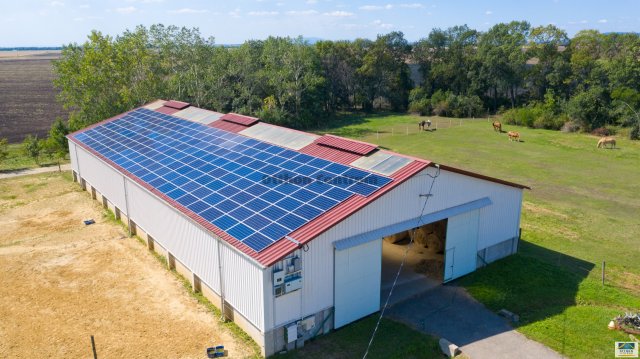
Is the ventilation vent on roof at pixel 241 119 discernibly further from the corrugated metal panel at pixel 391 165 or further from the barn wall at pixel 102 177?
the corrugated metal panel at pixel 391 165

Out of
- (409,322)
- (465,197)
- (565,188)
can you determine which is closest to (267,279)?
(409,322)

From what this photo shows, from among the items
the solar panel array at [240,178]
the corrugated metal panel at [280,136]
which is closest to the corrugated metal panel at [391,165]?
the solar panel array at [240,178]

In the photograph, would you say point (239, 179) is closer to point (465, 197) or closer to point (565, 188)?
point (465, 197)

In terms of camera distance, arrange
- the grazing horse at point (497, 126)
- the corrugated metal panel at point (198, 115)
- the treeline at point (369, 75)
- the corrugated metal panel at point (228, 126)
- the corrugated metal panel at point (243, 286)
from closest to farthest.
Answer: the corrugated metal panel at point (243, 286)
the corrugated metal panel at point (228, 126)
the corrugated metal panel at point (198, 115)
the treeline at point (369, 75)
the grazing horse at point (497, 126)

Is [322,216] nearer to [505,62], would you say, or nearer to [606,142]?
[606,142]

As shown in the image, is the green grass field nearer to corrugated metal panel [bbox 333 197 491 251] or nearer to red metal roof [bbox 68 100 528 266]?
corrugated metal panel [bbox 333 197 491 251]

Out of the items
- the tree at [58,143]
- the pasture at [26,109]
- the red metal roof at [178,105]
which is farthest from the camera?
the pasture at [26,109]
